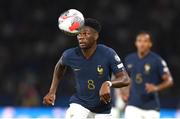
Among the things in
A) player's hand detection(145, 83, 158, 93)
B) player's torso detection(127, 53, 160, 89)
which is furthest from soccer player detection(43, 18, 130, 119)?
player's torso detection(127, 53, 160, 89)

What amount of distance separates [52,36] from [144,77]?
29.6 feet

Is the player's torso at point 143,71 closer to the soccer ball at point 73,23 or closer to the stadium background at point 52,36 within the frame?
the soccer ball at point 73,23

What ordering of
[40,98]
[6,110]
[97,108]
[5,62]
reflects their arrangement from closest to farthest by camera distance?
[97,108], [6,110], [40,98], [5,62]

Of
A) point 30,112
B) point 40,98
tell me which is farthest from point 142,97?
point 40,98

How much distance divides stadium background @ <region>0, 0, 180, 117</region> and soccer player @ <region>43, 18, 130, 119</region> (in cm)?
916

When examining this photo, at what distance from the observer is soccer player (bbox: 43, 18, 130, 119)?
26.6 feet

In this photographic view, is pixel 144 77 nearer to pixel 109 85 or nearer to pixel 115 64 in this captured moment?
pixel 115 64

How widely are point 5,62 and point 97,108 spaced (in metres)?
11.2

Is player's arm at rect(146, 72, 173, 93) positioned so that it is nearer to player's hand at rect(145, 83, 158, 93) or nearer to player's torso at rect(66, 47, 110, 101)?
player's hand at rect(145, 83, 158, 93)

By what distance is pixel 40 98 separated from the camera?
Answer: 17.3m

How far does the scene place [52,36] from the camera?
19984 millimetres

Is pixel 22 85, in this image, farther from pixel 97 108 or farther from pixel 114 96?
pixel 97 108

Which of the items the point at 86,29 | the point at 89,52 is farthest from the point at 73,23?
the point at 89,52

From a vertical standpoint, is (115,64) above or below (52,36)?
below
